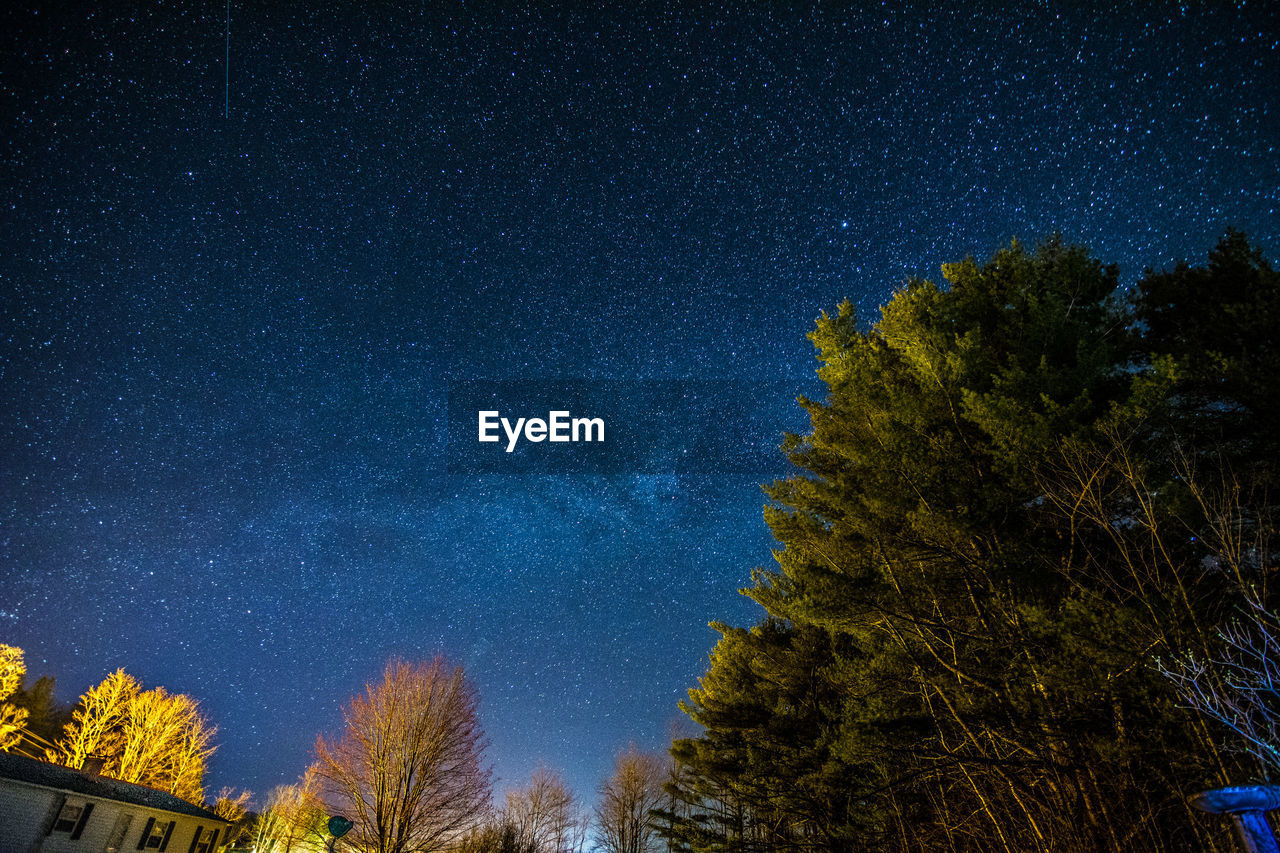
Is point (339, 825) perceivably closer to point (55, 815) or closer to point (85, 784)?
point (55, 815)

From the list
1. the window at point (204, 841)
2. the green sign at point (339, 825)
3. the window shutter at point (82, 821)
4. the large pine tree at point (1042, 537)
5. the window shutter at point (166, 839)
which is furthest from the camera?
the window at point (204, 841)

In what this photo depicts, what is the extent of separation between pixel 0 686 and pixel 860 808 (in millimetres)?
30716

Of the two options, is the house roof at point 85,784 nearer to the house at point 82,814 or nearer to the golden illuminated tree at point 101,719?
the house at point 82,814

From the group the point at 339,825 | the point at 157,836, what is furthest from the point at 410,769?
the point at 157,836

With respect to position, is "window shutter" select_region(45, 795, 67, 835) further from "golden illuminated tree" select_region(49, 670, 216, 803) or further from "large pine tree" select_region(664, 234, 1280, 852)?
"large pine tree" select_region(664, 234, 1280, 852)

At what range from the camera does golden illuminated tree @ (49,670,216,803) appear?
26.8 m

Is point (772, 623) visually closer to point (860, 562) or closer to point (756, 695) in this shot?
point (756, 695)

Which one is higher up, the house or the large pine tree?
the large pine tree

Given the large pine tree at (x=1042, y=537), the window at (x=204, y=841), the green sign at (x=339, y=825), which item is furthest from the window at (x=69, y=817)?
the large pine tree at (x=1042, y=537)

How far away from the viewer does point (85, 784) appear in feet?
74.2

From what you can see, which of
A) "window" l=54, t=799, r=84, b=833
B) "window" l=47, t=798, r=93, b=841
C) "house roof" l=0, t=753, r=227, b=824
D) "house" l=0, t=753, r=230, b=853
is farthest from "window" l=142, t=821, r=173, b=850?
"window" l=54, t=799, r=84, b=833

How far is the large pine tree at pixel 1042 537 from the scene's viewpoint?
5.80 m

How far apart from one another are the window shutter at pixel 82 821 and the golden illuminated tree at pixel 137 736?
12.5ft

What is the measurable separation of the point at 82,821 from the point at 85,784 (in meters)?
1.33
